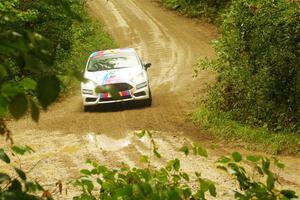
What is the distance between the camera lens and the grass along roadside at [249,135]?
11945 mm

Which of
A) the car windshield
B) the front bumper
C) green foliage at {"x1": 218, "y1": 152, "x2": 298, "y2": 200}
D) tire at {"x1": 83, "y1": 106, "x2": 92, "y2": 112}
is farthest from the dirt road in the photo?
the car windshield

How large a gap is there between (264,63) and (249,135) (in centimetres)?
187

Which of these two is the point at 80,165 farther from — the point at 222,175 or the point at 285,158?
the point at 285,158

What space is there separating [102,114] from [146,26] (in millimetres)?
19472

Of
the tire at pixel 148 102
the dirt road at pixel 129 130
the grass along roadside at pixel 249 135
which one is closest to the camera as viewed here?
the dirt road at pixel 129 130

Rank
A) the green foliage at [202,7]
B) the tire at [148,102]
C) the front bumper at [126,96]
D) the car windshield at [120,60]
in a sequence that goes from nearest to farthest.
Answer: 1. the front bumper at [126,96]
2. the car windshield at [120,60]
3. the tire at [148,102]
4. the green foliage at [202,7]

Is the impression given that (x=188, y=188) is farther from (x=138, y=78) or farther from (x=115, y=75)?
(x=138, y=78)

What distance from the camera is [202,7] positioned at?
114 ft

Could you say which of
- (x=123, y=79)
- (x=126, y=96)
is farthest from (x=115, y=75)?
(x=126, y=96)

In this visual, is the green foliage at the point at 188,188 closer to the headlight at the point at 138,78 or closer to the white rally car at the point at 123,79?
the white rally car at the point at 123,79

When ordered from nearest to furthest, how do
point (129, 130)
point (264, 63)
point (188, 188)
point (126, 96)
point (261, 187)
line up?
point (261, 187)
point (188, 188)
point (264, 63)
point (129, 130)
point (126, 96)

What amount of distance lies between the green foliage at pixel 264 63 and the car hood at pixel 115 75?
2.11 metres

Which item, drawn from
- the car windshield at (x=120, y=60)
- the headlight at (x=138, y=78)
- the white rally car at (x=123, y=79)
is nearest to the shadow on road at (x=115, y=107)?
the white rally car at (x=123, y=79)

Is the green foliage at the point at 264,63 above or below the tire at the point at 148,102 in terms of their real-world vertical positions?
above
